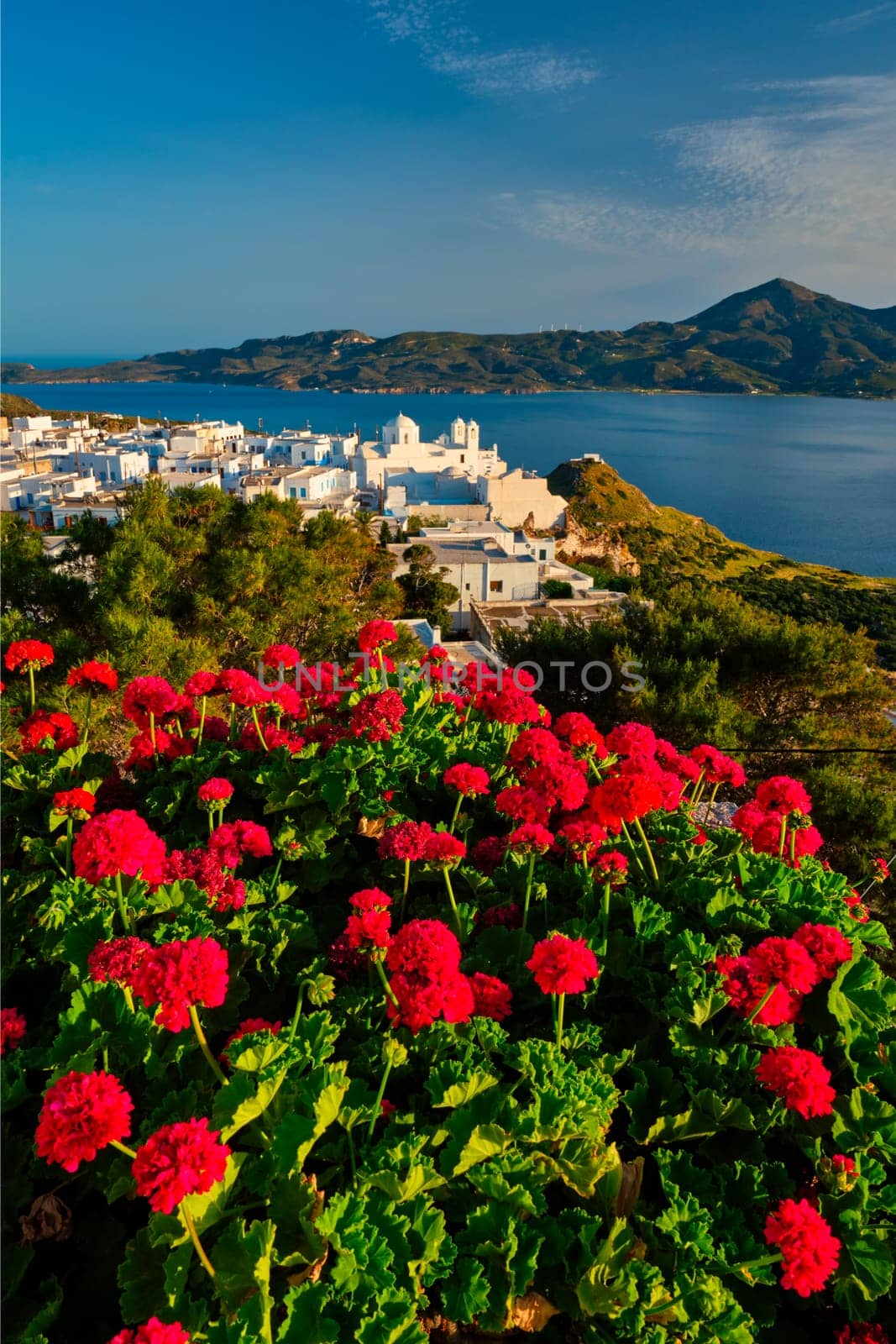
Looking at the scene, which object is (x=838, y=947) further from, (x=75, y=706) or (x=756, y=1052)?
(x=75, y=706)

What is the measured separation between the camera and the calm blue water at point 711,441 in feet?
232

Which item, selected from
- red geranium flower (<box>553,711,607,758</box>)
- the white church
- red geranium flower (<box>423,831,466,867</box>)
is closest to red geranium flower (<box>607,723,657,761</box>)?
red geranium flower (<box>553,711,607,758</box>)

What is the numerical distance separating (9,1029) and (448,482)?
168 ft

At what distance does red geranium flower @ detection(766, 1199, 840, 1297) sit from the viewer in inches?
59.1

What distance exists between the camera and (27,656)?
11.2 feet

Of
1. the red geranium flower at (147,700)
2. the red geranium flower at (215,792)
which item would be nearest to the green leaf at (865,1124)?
the red geranium flower at (215,792)

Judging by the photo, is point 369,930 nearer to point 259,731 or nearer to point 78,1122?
point 78,1122

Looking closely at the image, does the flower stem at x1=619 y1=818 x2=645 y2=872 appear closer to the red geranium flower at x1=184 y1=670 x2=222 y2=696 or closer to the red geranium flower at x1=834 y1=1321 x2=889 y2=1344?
the red geranium flower at x1=834 y1=1321 x2=889 y2=1344

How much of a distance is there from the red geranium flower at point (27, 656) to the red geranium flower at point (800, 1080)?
312cm

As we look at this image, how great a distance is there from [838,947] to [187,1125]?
1609 millimetres

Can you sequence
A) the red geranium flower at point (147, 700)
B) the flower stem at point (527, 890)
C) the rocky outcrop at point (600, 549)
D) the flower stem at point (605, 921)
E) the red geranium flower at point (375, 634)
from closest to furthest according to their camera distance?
the flower stem at point (605, 921) → the flower stem at point (527, 890) → the red geranium flower at point (147, 700) → the red geranium flower at point (375, 634) → the rocky outcrop at point (600, 549)

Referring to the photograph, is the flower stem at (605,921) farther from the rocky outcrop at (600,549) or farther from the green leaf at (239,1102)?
the rocky outcrop at (600,549)

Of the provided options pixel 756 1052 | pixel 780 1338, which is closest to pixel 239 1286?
pixel 780 1338

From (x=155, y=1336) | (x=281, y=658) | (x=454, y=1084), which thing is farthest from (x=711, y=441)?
(x=155, y=1336)
